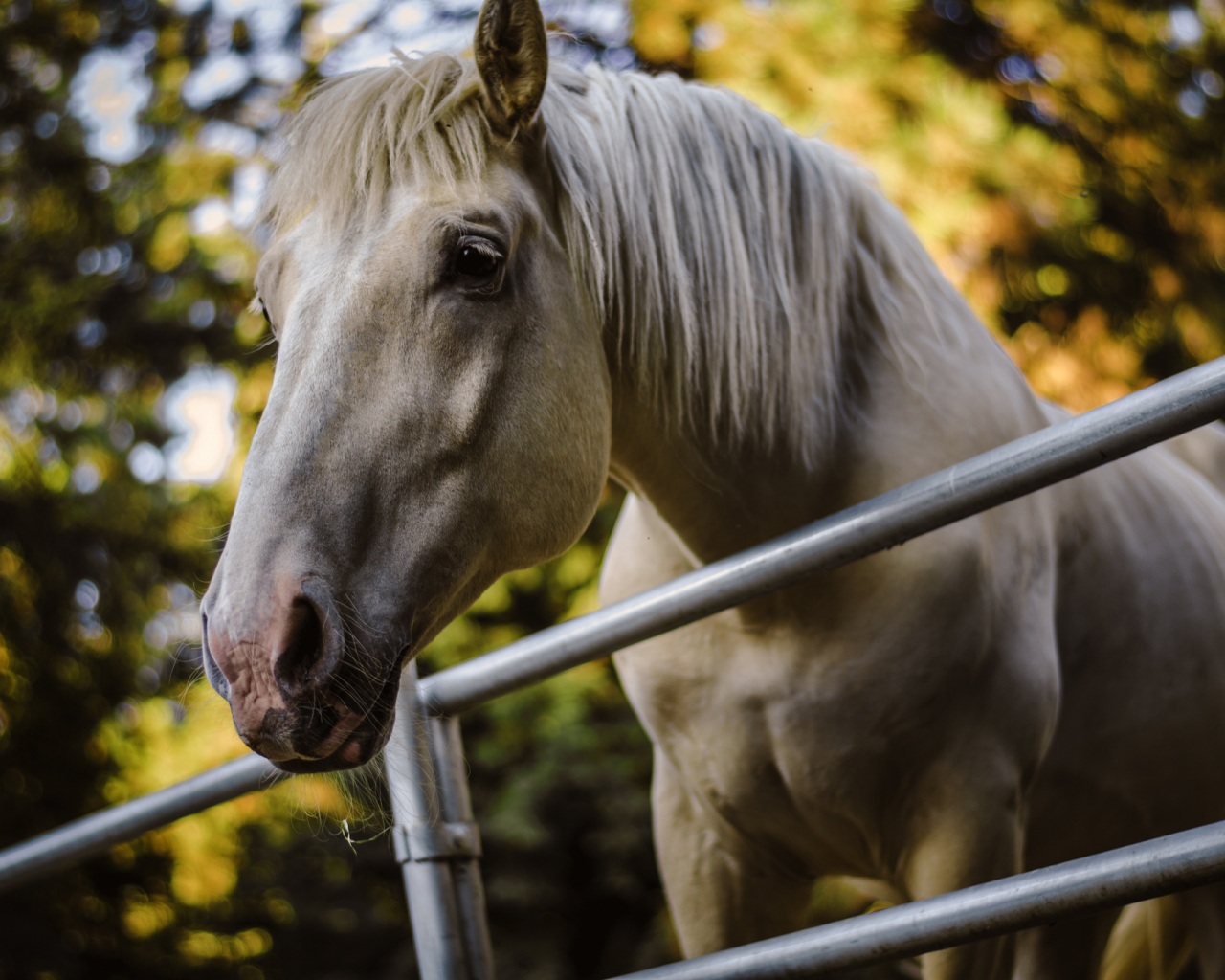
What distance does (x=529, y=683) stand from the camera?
0.93 metres

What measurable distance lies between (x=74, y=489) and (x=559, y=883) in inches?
94.5

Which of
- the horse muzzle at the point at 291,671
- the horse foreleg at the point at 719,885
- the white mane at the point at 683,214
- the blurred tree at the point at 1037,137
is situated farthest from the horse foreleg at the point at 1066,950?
the blurred tree at the point at 1037,137

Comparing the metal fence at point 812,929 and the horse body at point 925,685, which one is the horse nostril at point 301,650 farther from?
the horse body at point 925,685

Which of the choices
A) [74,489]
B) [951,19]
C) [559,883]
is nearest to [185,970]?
[559,883]

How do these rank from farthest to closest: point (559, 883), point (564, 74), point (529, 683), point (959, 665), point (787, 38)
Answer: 1. point (787, 38)
2. point (559, 883)
3. point (564, 74)
4. point (959, 665)
5. point (529, 683)

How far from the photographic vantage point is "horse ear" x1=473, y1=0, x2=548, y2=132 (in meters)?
0.96

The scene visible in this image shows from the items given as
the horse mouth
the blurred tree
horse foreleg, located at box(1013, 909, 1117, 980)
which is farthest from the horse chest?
the blurred tree

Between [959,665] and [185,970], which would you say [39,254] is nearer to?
[185,970]

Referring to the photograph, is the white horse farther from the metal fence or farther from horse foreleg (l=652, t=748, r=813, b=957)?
the metal fence

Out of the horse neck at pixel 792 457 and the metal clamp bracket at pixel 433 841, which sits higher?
the horse neck at pixel 792 457

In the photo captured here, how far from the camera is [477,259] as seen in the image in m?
0.93

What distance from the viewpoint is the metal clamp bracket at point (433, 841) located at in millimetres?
952

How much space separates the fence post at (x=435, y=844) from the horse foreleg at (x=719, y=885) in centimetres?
42

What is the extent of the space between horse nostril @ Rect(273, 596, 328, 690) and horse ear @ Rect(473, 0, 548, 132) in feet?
1.84
